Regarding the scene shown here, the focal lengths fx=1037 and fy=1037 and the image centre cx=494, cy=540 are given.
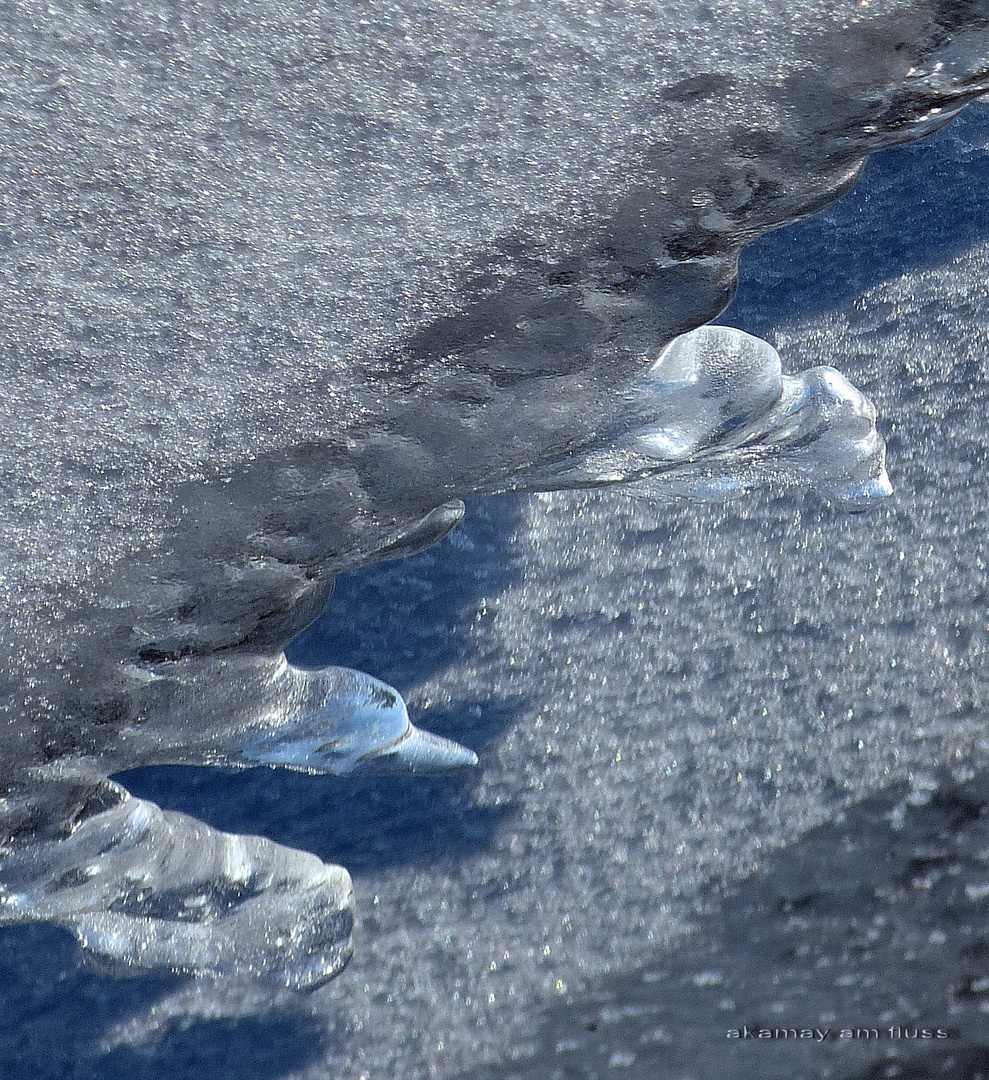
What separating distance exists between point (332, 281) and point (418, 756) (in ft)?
0.80

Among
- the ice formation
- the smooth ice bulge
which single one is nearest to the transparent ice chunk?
the ice formation

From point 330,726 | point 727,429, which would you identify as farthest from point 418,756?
point 727,429

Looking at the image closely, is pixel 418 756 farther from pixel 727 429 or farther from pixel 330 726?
pixel 727 429

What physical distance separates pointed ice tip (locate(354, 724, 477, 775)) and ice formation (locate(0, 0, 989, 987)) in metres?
0.07

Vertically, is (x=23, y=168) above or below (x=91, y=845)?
above

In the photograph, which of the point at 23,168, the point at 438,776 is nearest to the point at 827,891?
the point at 438,776

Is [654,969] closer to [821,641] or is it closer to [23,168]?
[821,641]

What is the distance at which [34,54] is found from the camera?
23 centimetres

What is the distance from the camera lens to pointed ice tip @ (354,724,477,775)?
425 millimetres

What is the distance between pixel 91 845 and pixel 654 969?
241mm

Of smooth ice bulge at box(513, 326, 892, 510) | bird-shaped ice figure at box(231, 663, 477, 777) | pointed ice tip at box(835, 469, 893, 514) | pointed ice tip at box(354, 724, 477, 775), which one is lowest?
pointed ice tip at box(354, 724, 477, 775)

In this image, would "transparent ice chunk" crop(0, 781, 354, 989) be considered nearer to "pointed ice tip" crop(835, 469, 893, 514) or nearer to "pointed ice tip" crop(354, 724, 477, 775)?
"pointed ice tip" crop(354, 724, 477, 775)

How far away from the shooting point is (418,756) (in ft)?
1.48

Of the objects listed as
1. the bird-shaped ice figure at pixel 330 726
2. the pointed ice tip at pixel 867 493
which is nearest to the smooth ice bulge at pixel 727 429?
the pointed ice tip at pixel 867 493
